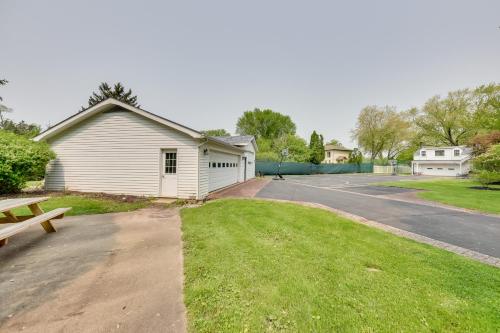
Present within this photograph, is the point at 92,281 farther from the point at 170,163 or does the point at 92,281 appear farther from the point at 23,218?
the point at 170,163

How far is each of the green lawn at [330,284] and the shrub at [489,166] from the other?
16559 millimetres

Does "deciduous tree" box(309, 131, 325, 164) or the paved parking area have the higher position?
"deciduous tree" box(309, 131, 325, 164)

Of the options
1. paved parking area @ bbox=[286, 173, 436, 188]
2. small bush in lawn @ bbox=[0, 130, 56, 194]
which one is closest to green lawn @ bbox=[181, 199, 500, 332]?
small bush in lawn @ bbox=[0, 130, 56, 194]

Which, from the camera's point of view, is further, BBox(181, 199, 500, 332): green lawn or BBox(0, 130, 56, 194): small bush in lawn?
BBox(0, 130, 56, 194): small bush in lawn

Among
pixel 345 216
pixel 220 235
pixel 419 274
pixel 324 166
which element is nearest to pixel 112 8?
pixel 220 235

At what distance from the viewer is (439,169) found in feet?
105

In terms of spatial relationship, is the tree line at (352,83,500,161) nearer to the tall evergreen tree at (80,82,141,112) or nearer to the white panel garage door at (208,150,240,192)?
the white panel garage door at (208,150,240,192)

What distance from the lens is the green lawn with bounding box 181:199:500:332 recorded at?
2.07 metres

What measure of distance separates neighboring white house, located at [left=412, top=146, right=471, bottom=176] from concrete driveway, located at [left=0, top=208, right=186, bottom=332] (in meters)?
39.9

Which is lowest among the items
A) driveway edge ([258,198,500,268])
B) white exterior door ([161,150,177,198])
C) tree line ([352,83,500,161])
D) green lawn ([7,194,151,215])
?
driveway edge ([258,198,500,268])

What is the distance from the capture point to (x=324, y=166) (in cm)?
3325

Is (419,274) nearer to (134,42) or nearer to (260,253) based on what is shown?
(260,253)

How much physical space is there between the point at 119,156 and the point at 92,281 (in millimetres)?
7876

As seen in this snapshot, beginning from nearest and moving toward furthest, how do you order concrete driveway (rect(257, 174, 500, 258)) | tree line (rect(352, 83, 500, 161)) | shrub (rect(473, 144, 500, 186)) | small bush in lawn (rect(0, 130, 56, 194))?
1. concrete driveway (rect(257, 174, 500, 258))
2. small bush in lawn (rect(0, 130, 56, 194))
3. shrub (rect(473, 144, 500, 186))
4. tree line (rect(352, 83, 500, 161))
